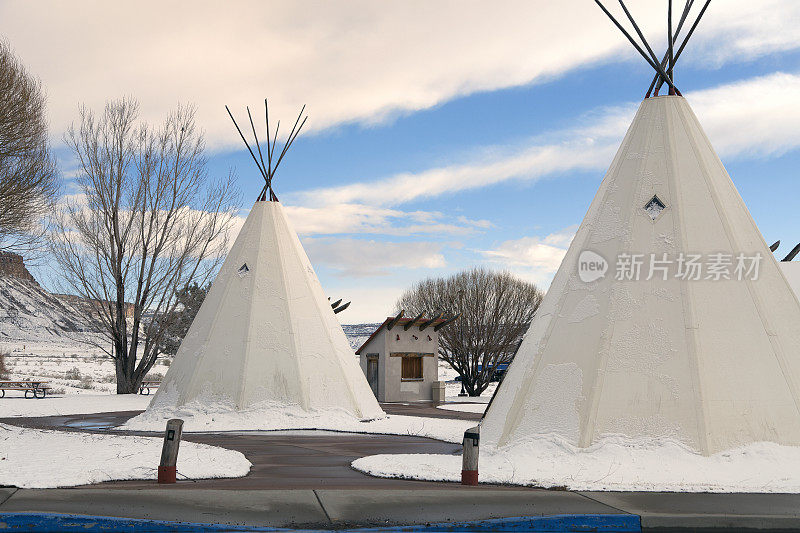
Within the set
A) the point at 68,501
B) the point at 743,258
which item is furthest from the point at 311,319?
the point at 68,501

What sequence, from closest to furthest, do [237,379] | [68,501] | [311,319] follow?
[68,501], [237,379], [311,319]

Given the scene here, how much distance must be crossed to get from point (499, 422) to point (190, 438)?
6474 millimetres

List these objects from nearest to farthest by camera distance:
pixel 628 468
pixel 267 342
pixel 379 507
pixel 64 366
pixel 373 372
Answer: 1. pixel 379 507
2. pixel 628 468
3. pixel 267 342
4. pixel 373 372
5. pixel 64 366

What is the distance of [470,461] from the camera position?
27.6 feet

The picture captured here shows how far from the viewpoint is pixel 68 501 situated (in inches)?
254

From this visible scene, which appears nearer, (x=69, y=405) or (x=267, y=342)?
(x=267, y=342)

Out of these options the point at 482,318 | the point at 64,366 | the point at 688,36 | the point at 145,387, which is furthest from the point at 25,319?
the point at 688,36

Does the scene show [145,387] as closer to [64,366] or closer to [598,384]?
[64,366]

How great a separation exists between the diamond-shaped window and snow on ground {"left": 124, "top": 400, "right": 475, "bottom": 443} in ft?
22.0

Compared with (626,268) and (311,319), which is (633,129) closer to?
(626,268)

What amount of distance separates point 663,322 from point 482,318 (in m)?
24.6

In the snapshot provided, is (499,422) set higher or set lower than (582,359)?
lower

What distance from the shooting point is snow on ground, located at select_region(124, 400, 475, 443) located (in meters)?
15.7

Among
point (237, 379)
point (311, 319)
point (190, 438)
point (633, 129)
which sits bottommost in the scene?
point (190, 438)
